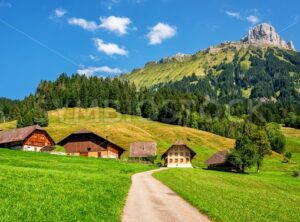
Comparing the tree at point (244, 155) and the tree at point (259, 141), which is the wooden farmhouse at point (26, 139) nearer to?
the tree at point (244, 155)

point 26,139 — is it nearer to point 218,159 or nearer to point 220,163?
point 218,159

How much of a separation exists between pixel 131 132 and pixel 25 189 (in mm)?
135722

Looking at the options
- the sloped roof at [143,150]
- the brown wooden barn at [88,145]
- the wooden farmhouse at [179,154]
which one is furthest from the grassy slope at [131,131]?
the brown wooden barn at [88,145]

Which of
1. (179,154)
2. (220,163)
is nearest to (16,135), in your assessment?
(179,154)

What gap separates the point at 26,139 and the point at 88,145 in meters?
18.7

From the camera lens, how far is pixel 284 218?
23453 mm

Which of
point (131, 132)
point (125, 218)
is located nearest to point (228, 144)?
point (131, 132)

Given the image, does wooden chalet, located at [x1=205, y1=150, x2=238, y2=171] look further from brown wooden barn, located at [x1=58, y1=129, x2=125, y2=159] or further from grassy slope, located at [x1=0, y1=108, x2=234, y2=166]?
brown wooden barn, located at [x1=58, y1=129, x2=125, y2=159]

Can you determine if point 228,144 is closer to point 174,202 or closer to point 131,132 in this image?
point 131,132

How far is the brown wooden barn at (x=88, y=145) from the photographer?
12006 cm

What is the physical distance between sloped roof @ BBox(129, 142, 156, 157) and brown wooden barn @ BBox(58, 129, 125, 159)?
6410 millimetres

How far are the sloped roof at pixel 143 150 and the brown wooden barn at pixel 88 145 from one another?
21.0ft

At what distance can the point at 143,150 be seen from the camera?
11856cm

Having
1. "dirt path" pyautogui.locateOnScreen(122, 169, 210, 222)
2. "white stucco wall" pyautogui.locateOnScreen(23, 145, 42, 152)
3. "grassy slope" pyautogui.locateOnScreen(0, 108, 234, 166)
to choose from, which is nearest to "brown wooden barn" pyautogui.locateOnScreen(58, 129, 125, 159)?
"white stucco wall" pyautogui.locateOnScreen(23, 145, 42, 152)
